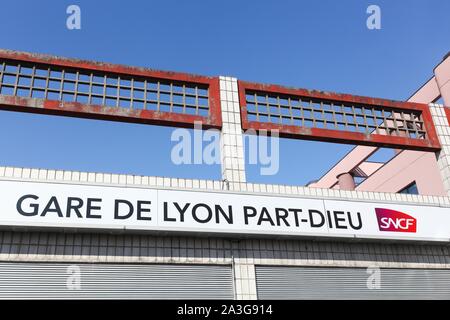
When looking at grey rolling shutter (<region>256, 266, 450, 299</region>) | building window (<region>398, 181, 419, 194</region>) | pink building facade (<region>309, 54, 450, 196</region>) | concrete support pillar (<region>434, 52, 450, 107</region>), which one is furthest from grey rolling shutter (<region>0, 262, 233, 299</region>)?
building window (<region>398, 181, 419, 194</region>)

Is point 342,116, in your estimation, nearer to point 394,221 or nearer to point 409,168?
point 394,221

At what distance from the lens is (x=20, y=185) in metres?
8.59

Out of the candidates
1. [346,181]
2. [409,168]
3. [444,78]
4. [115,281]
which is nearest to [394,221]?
[115,281]

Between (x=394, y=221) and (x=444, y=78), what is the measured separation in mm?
18391

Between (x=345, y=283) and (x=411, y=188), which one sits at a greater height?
(x=411, y=188)

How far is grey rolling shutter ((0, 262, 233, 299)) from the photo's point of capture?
814 centimetres

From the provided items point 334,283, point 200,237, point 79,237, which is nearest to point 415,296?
point 334,283

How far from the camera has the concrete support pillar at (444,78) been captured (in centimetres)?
2539

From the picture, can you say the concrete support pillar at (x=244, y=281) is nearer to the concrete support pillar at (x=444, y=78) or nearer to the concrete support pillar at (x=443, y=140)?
the concrete support pillar at (x=443, y=140)

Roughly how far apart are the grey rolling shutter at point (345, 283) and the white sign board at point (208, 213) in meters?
0.83

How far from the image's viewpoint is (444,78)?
84.7ft

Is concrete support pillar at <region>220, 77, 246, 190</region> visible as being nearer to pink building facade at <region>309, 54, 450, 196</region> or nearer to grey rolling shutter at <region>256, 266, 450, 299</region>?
grey rolling shutter at <region>256, 266, 450, 299</region>

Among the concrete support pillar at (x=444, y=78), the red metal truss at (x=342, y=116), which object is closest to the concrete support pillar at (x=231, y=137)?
the red metal truss at (x=342, y=116)
